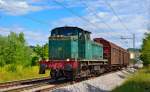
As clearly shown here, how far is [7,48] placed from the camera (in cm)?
5000

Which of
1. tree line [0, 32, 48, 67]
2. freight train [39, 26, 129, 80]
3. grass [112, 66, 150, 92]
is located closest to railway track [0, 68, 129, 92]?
freight train [39, 26, 129, 80]

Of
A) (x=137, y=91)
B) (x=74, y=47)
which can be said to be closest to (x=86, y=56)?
(x=74, y=47)

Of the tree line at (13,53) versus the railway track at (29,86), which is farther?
the tree line at (13,53)

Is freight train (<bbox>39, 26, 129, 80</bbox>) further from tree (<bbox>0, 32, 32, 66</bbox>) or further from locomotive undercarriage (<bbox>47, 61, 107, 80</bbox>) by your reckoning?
tree (<bbox>0, 32, 32, 66</bbox>)

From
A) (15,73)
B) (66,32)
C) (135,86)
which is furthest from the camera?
(15,73)

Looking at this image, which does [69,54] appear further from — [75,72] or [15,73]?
[15,73]

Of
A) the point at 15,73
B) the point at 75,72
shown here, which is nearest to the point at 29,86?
the point at 75,72

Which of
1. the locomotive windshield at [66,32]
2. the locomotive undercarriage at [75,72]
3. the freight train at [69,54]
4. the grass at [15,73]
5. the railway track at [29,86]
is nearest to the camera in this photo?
the railway track at [29,86]

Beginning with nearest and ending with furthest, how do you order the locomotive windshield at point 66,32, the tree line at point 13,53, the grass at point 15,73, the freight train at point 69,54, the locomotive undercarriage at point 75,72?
the freight train at point 69,54, the locomotive undercarriage at point 75,72, the locomotive windshield at point 66,32, the grass at point 15,73, the tree line at point 13,53

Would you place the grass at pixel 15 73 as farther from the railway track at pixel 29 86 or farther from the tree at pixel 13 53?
the tree at pixel 13 53

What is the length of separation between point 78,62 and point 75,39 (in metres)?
Answer: 2.54

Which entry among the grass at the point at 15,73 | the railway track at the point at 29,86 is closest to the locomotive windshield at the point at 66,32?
the railway track at the point at 29,86

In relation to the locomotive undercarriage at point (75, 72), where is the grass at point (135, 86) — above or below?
below

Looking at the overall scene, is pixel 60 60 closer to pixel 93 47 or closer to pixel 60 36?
pixel 60 36
